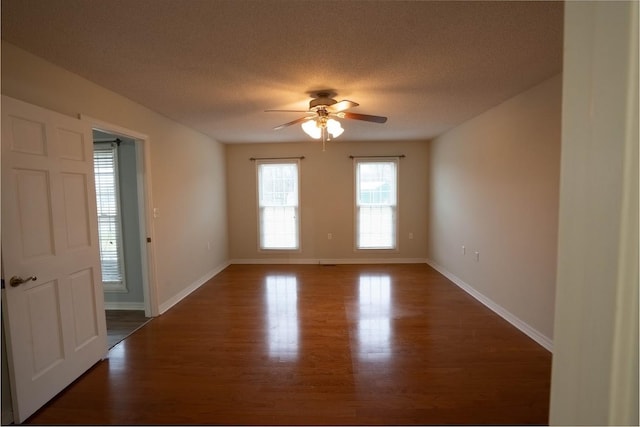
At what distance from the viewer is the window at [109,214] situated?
352cm

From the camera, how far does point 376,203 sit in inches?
226

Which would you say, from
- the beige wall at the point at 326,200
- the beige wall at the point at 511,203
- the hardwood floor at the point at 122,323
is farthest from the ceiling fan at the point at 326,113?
the hardwood floor at the point at 122,323

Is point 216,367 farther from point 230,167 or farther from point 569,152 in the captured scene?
point 230,167

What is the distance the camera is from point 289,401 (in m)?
2.02

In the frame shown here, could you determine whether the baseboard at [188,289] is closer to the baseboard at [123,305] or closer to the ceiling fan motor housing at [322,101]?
the baseboard at [123,305]

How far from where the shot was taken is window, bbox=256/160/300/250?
18.9ft

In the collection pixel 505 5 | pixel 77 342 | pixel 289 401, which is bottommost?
pixel 289 401

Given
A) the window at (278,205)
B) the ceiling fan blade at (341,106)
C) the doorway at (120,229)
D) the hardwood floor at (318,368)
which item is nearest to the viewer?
the hardwood floor at (318,368)

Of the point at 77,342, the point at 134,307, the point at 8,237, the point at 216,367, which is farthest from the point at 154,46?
the point at 134,307

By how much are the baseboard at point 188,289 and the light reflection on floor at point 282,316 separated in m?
1.01

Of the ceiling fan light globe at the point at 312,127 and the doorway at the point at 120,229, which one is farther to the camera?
the doorway at the point at 120,229

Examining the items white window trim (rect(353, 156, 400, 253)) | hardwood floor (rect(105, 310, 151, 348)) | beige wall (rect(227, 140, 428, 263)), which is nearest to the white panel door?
hardwood floor (rect(105, 310, 151, 348))

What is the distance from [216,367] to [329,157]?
4.18m

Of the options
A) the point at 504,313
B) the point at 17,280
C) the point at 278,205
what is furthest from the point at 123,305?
the point at 504,313
